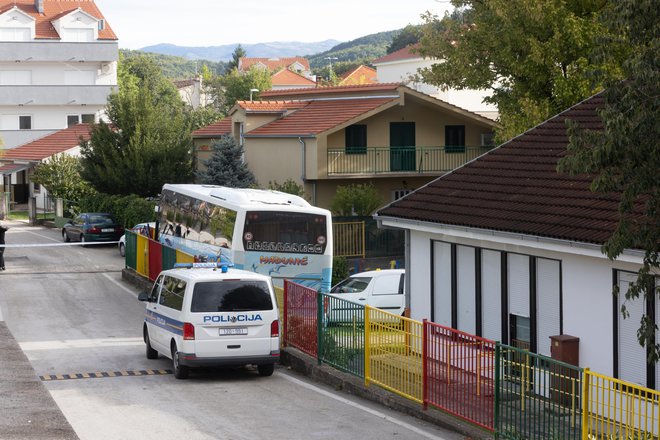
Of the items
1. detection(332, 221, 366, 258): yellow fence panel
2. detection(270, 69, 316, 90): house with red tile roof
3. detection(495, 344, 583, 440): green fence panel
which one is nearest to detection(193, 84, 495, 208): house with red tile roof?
detection(332, 221, 366, 258): yellow fence panel

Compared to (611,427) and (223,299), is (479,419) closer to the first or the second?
(611,427)

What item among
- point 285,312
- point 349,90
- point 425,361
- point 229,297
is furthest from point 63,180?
point 425,361

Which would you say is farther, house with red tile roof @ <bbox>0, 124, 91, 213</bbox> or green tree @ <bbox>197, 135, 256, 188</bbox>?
house with red tile roof @ <bbox>0, 124, 91, 213</bbox>

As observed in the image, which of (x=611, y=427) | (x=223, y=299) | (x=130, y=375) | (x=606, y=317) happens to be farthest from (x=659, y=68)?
(x=130, y=375)

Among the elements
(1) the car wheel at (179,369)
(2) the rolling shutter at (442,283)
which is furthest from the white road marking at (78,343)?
(2) the rolling shutter at (442,283)

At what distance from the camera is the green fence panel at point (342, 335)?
59.4 ft

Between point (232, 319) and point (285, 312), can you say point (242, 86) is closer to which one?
point (285, 312)

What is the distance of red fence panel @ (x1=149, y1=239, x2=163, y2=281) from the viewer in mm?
32688

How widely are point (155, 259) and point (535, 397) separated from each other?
21669 mm

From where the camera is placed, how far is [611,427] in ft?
40.6

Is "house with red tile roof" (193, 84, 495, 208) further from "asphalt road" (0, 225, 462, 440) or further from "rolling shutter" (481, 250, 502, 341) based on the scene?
"rolling shutter" (481, 250, 502, 341)

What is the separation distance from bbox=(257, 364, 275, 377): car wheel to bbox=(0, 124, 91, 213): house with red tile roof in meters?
48.5

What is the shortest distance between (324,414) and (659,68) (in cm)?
745

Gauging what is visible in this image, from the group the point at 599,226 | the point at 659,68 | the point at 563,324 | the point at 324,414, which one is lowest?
the point at 324,414
